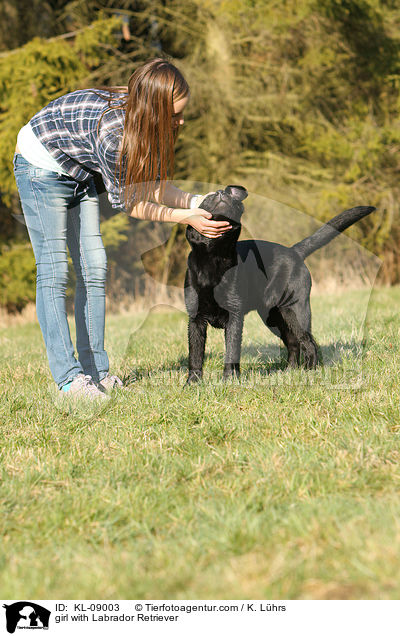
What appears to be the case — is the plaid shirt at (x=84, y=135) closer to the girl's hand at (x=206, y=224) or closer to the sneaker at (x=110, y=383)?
the girl's hand at (x=206, y=224)

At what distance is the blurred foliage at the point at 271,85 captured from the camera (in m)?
12.5

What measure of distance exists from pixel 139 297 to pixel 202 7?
40.9 feet

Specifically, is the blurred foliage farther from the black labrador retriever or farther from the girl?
the girl

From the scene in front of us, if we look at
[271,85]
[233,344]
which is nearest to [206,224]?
[233,344]

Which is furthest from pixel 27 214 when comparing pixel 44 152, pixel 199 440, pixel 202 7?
pixel 202 7

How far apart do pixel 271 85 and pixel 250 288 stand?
1166 cm

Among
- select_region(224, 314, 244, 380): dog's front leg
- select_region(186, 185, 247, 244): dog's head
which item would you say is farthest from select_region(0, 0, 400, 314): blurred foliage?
select_region(186, 185, 247, 244): dog's head

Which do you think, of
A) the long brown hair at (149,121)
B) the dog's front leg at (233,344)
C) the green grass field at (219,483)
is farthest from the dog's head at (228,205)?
the green grass field at (219,483)

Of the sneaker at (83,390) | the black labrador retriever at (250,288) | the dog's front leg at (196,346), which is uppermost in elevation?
the black labrador retriever at (250,288)

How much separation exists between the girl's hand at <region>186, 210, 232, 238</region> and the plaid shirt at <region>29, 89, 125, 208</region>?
38cm

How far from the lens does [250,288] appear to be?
336 centimetres

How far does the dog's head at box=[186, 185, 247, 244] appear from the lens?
3.01 meters
